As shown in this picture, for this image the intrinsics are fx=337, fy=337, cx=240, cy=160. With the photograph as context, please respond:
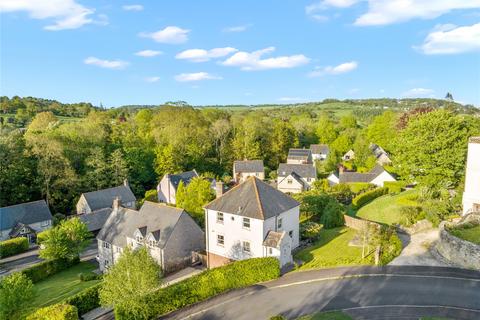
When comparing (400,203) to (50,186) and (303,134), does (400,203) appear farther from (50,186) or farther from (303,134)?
(303,134)

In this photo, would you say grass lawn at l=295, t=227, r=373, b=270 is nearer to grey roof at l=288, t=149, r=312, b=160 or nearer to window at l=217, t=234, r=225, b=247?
window at l=217, t=234, r=225, b=247

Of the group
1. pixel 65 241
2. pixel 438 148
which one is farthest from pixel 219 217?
pixel 438 148

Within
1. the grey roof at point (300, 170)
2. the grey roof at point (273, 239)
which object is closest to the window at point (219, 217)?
the grey roof at point (273, 239)

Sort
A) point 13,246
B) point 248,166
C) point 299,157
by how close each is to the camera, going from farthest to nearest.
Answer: point 299,157
point 248,166
point 13,246

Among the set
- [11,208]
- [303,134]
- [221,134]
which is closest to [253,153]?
[221,134]

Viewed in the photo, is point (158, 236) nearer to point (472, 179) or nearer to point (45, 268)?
point (45, 268)
